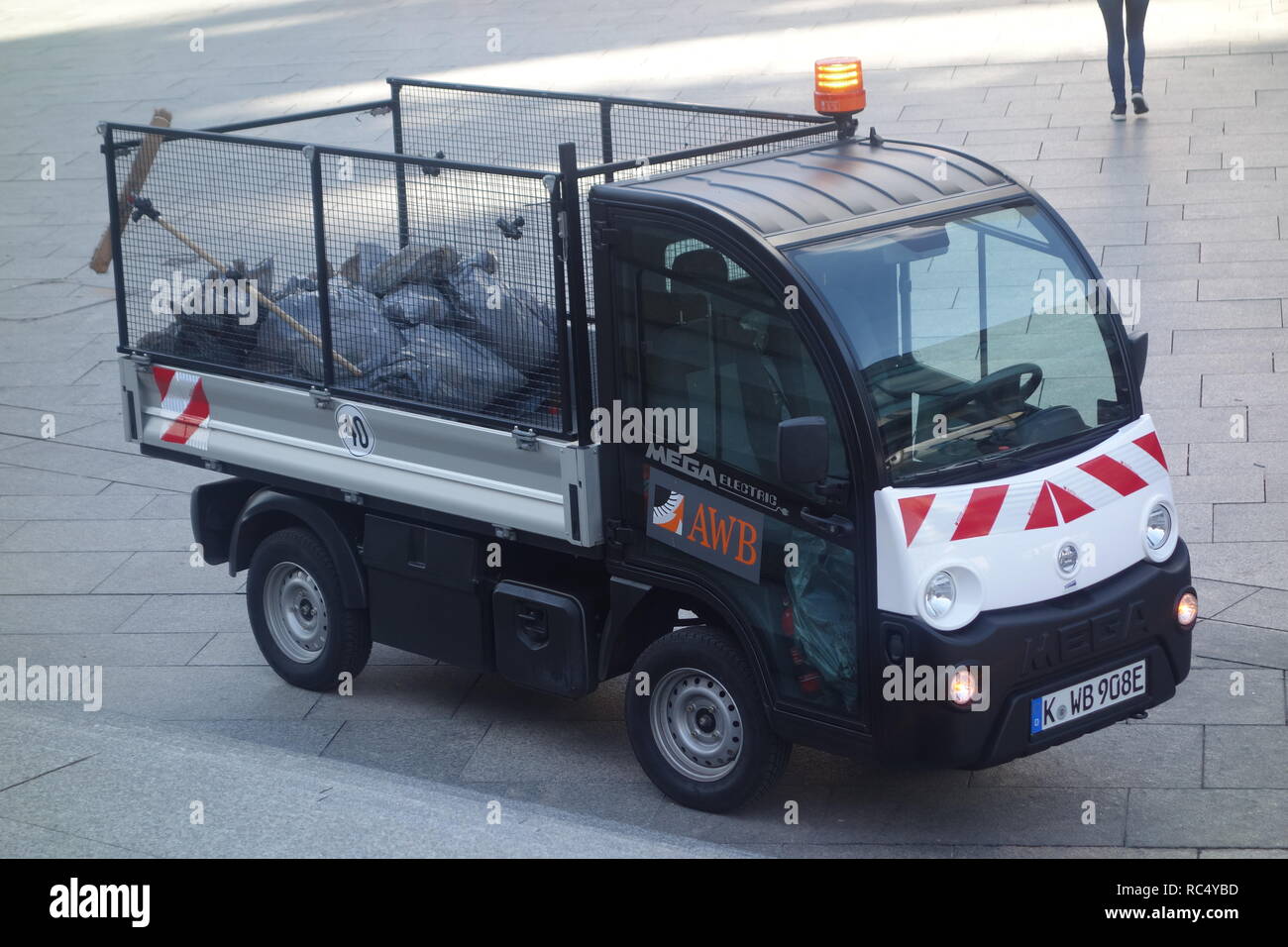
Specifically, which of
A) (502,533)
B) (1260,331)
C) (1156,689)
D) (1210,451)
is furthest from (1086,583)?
(1260,331)

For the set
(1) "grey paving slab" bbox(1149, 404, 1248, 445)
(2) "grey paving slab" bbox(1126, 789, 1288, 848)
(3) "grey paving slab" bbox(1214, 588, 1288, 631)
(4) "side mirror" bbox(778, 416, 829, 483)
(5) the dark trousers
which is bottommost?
(2) "grey paving slab" bbox(1126, 789, 1288, 848)

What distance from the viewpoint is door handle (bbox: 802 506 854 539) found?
516cm

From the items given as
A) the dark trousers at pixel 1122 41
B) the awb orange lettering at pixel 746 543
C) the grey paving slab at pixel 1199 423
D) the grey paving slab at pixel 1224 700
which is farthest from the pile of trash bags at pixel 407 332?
the dark trousers at pixel 1122 41

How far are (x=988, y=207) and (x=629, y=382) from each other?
1407mm

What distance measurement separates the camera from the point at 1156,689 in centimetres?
550

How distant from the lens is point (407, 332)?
666 centimetres

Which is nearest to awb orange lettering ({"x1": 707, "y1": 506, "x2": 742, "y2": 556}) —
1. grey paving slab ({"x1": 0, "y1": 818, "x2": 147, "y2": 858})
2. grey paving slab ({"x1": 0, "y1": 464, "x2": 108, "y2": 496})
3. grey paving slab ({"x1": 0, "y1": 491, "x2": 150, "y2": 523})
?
grey paving slab ({"x1": 0, "y1": 818, "x2": 147, "y2": 858})

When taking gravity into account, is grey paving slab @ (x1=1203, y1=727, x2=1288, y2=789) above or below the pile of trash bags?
below

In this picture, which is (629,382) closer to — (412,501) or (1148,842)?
(412,501)

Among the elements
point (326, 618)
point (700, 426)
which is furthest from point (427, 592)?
point (700, 426)

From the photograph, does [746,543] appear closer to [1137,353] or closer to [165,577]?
[1137,353]

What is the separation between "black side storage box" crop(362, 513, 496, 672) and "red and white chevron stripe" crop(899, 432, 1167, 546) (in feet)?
6.70

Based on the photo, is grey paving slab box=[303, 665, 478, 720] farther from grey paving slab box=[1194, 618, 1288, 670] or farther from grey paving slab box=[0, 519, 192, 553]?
grey paving slab box=[1194, 618, 1288, 670]

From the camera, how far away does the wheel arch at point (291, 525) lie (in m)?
6.92
